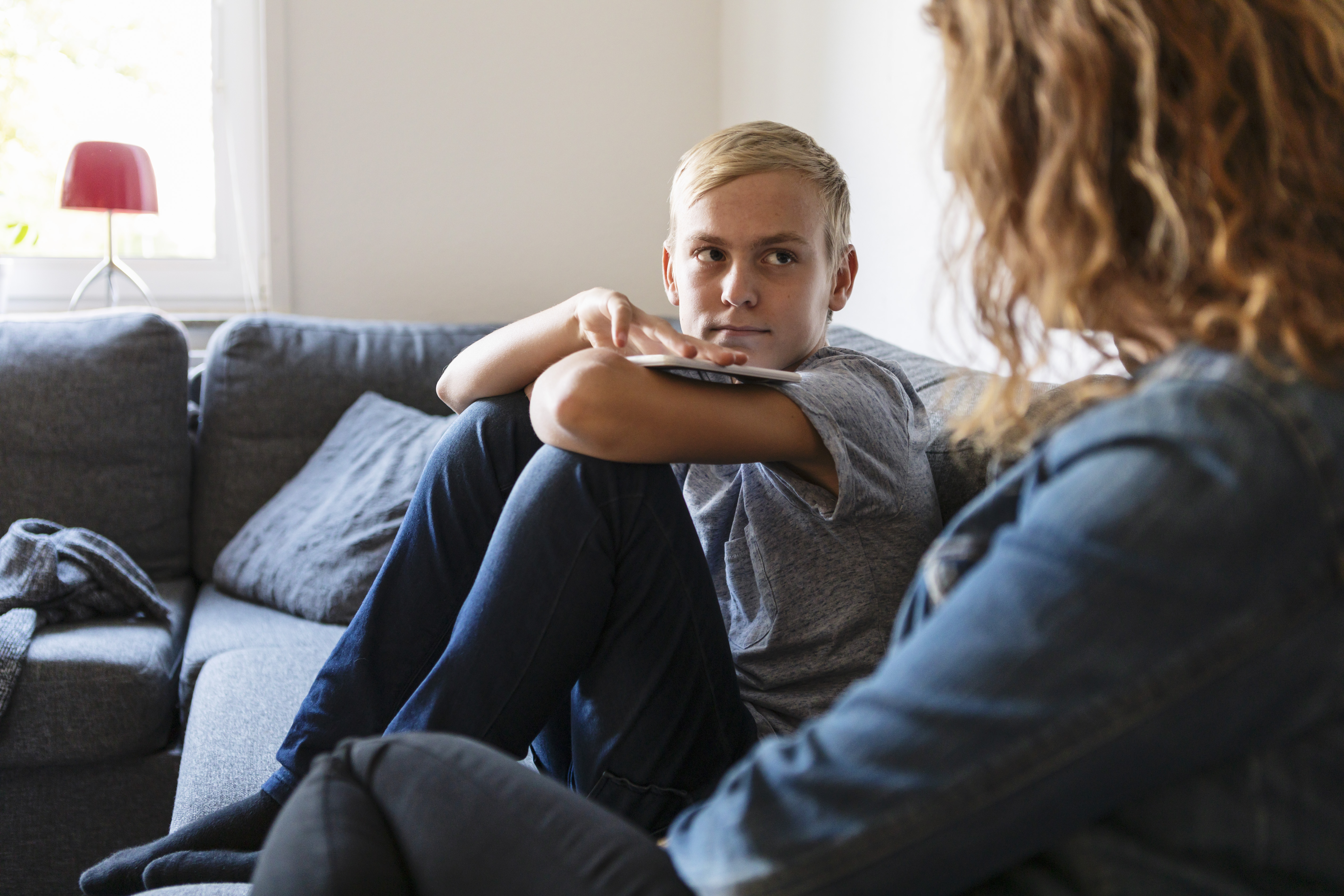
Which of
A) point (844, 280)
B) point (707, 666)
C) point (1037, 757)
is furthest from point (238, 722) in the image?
point (1037, 757)

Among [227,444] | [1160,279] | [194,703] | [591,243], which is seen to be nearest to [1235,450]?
[1160,279]

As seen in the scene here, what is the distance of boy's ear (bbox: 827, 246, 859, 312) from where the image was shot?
1360mm

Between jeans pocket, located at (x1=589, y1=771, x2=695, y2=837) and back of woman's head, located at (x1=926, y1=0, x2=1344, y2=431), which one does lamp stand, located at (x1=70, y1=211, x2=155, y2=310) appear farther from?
back of woman's head, located at (x1=926, y1=0, x2=1344, y2=431)

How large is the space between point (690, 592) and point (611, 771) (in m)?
0.19

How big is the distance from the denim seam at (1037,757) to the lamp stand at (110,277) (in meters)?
2.56

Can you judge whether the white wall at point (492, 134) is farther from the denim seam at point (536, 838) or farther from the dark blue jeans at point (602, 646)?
the denim seam at point (536, 838)

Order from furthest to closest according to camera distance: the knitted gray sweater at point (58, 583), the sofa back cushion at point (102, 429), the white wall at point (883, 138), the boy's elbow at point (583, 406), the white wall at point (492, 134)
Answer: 1. the white wall at point (492, 134)
2. the sofa back cushion at point (102, 429)
3. the white wall at point (883, 138)
4. the knitted gray sweater at point (58, 583)
5. the boy's elbow at point (583, 406)

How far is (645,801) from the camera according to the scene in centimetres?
100

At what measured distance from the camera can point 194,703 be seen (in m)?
1.53

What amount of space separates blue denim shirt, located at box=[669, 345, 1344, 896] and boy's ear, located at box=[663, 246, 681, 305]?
2.86ft

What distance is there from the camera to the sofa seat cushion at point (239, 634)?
1682mm

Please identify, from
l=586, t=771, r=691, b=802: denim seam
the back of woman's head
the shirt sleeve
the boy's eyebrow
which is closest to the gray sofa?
the shirt sleeve

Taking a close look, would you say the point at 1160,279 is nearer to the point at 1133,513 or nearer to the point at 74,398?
the point at 1133,513

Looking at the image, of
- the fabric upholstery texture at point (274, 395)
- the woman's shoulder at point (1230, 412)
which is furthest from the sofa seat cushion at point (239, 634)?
the woman's shoulder at point (1230, 412)
